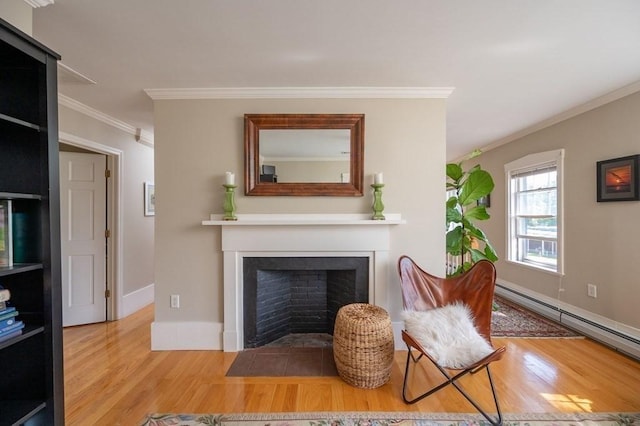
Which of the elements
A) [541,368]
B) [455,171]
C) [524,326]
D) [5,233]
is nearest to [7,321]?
[5,233]

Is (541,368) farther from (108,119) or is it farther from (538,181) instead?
(108,119)

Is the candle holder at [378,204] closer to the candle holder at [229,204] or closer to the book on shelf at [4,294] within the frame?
the candle holder at [229,204]

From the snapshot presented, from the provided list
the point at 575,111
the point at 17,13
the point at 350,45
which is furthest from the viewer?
the point at 575,111

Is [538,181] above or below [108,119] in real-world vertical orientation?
below

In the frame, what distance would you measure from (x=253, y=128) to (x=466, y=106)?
2.16 metres

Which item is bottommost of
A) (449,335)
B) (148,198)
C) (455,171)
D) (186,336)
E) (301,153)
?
(186,336)

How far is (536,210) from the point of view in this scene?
3.75 meters

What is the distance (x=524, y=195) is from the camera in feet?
13.0

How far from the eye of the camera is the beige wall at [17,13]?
1336 mm

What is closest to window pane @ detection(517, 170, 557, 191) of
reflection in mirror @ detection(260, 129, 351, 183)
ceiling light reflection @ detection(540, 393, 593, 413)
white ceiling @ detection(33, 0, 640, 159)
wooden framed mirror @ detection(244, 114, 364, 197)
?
white ceiling @ detection(33, 0, 640, 159)

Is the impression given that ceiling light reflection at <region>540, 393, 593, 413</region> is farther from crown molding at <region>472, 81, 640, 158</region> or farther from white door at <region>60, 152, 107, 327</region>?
white door at <region>60, 152, 107, 327</region>

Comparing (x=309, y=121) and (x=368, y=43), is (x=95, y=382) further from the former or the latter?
(x=368, y=43)

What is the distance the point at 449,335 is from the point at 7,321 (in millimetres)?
2384

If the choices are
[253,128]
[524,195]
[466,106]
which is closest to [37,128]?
[253,128]
